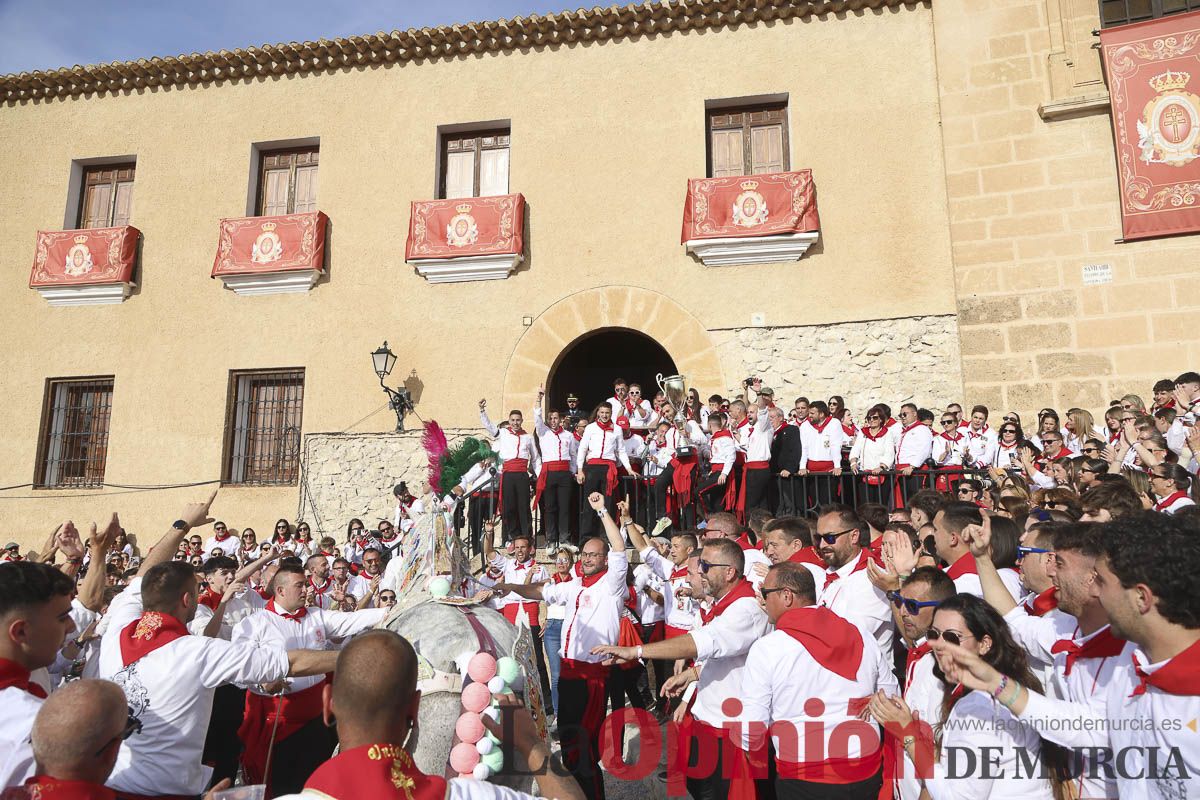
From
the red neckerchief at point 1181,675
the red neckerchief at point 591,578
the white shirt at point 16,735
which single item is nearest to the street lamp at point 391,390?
the red neckerchief at point 591,578

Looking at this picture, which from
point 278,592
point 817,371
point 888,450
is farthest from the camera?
point 817,371

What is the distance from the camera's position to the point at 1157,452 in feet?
20.4

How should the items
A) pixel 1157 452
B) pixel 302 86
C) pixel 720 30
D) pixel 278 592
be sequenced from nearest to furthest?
1. pixel 278 592
2. pixel 1157 452
3. pixel 720 30
4. pixel 302 86

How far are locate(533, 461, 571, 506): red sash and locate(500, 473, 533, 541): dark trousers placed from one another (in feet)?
0.54

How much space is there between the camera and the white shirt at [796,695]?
140 inches

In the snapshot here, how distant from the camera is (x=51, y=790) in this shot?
221cm

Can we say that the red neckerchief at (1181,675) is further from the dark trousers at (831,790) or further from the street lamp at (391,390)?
the street lamp at (391,390)

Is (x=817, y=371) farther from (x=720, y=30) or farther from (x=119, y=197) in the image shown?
(x=119, y=197)

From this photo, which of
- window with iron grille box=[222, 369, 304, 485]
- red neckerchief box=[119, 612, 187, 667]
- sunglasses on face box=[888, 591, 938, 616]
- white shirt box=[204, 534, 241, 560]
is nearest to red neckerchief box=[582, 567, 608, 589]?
sunglasses on face box=[888, 591, 938, 616]

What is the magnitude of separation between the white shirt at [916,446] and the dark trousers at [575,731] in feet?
18.7

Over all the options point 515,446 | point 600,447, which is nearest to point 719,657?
point 600,447

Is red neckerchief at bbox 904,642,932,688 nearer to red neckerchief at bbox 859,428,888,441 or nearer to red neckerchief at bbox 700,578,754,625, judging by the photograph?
red neckerchief at bbox 700,578,754,625

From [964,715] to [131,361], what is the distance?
1449 cm

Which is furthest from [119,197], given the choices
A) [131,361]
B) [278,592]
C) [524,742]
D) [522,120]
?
[524,742]
